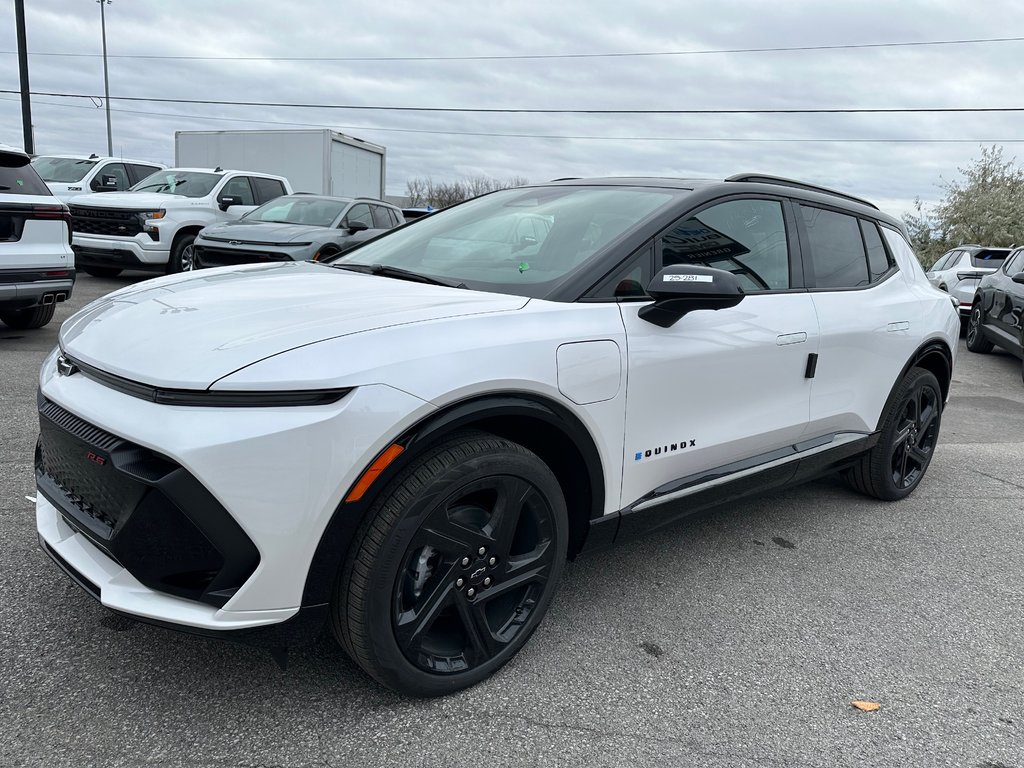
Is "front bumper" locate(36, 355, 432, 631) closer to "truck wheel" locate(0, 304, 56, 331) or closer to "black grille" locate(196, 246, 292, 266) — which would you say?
"truck wheel" locate(0, 304, 56, 331)

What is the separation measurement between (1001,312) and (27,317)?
10917 mm

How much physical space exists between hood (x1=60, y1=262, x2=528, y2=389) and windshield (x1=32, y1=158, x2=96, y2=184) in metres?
13.7

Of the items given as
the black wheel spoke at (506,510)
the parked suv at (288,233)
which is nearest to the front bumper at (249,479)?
the black wheel spoke at (506,510)

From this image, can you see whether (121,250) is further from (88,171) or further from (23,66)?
(23,66)

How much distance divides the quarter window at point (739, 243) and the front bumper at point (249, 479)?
133 centimetres

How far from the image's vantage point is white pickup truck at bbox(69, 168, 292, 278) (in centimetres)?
1091

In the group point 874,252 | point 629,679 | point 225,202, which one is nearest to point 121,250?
point 225,202

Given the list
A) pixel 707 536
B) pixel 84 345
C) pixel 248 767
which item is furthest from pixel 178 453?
pixel 707 536

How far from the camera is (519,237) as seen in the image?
3.02 meters

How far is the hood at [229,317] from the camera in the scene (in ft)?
6.36

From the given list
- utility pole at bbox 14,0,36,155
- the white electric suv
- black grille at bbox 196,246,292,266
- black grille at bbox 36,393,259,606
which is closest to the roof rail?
the white electric suv

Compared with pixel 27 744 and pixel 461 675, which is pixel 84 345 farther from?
pixel 461 675

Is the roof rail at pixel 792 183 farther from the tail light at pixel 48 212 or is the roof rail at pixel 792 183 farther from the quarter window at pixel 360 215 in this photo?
the quarter window at pixel 360 215

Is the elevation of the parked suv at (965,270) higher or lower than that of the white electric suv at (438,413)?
lower
